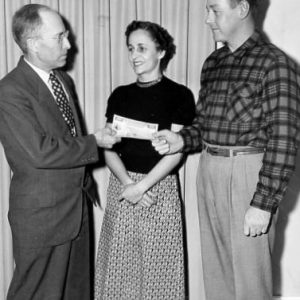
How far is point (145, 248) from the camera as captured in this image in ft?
8.26

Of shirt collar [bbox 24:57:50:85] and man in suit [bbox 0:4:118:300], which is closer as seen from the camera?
man in suit [bbox 0:4:118:300]

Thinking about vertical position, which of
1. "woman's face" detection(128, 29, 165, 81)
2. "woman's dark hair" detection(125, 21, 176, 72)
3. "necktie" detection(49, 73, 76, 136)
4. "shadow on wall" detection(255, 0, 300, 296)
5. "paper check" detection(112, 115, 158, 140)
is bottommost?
"shadow on wall" detection(255, 0, 300, 296)

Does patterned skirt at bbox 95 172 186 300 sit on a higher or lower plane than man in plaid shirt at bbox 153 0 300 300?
lower

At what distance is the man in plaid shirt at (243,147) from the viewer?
1977 millimetres

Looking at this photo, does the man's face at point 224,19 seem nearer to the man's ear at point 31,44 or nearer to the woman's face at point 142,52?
the woman's face at point 142,52

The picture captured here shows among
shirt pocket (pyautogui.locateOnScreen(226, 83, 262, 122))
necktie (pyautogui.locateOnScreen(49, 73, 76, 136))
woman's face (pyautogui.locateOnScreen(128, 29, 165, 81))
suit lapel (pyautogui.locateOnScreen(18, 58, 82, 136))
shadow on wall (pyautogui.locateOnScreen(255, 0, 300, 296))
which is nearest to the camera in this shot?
shirt pocket (pyautogui.locateOnScreen(226, 83, 262, 122))

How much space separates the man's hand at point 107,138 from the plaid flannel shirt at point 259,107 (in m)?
0.43

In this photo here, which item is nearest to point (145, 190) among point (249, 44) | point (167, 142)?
point (167, 142)

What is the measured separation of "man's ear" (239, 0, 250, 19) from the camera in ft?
6.84

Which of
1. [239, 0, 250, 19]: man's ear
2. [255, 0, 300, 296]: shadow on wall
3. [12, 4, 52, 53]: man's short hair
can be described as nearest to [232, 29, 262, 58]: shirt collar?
[239, 0, 250, 19]: man's ear

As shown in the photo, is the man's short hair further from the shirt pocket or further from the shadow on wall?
the shadow on wall

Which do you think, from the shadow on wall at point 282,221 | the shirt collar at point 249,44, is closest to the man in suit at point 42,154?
the shirt collar at point 249,44

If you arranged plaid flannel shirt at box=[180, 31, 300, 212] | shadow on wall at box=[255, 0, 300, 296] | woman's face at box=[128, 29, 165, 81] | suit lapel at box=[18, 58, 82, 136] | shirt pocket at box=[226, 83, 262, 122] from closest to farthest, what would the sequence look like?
plaid flannel shirt at box=[180, 31, 300, 212], shirt pocket at box=[226, 83, 262, 122], suit lapel at box=[18, 58, 82, 136], woman's face at box=[128, 29, 165, 81], shadow on wall at box=[255, 0, 300, 296]

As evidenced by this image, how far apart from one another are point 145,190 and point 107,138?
1.11 ft
